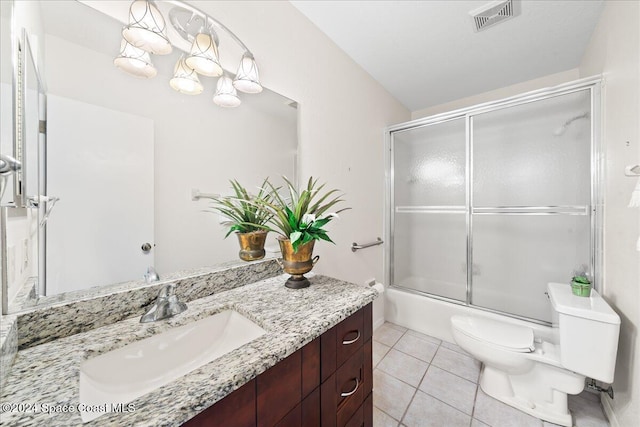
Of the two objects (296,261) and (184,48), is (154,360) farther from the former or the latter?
(184,48)

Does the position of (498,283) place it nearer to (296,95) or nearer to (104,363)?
(296,95)

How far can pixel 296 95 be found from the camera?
4.76 ft

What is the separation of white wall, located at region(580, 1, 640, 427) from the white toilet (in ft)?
0.31

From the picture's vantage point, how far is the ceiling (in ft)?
4.75

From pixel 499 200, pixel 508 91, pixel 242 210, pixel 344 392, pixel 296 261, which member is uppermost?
pixel 508 91

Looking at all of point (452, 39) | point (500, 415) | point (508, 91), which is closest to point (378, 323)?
point (500, 415)

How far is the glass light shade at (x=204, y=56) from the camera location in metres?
0.95

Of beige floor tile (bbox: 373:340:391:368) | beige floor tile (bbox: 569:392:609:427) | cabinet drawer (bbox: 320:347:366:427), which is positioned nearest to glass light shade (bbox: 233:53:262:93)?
cabinet drawer (bbox: 320:347:366:427)

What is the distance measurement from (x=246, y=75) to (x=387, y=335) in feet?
7.49

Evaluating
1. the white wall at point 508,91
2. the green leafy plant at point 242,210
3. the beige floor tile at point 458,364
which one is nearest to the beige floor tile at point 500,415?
the beige floor tile at point 458,364

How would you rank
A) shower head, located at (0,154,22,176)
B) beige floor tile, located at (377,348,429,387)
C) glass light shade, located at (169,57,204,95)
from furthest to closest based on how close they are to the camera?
beige floor tile, located at (377,348,429,387) < glass light shade, located at (169,57,204,95) < shower head, located at (0,154,22,176)

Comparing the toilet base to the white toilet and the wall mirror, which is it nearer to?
the white toilet

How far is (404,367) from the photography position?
5.66 feet

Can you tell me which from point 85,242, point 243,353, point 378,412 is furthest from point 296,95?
point 378,412
